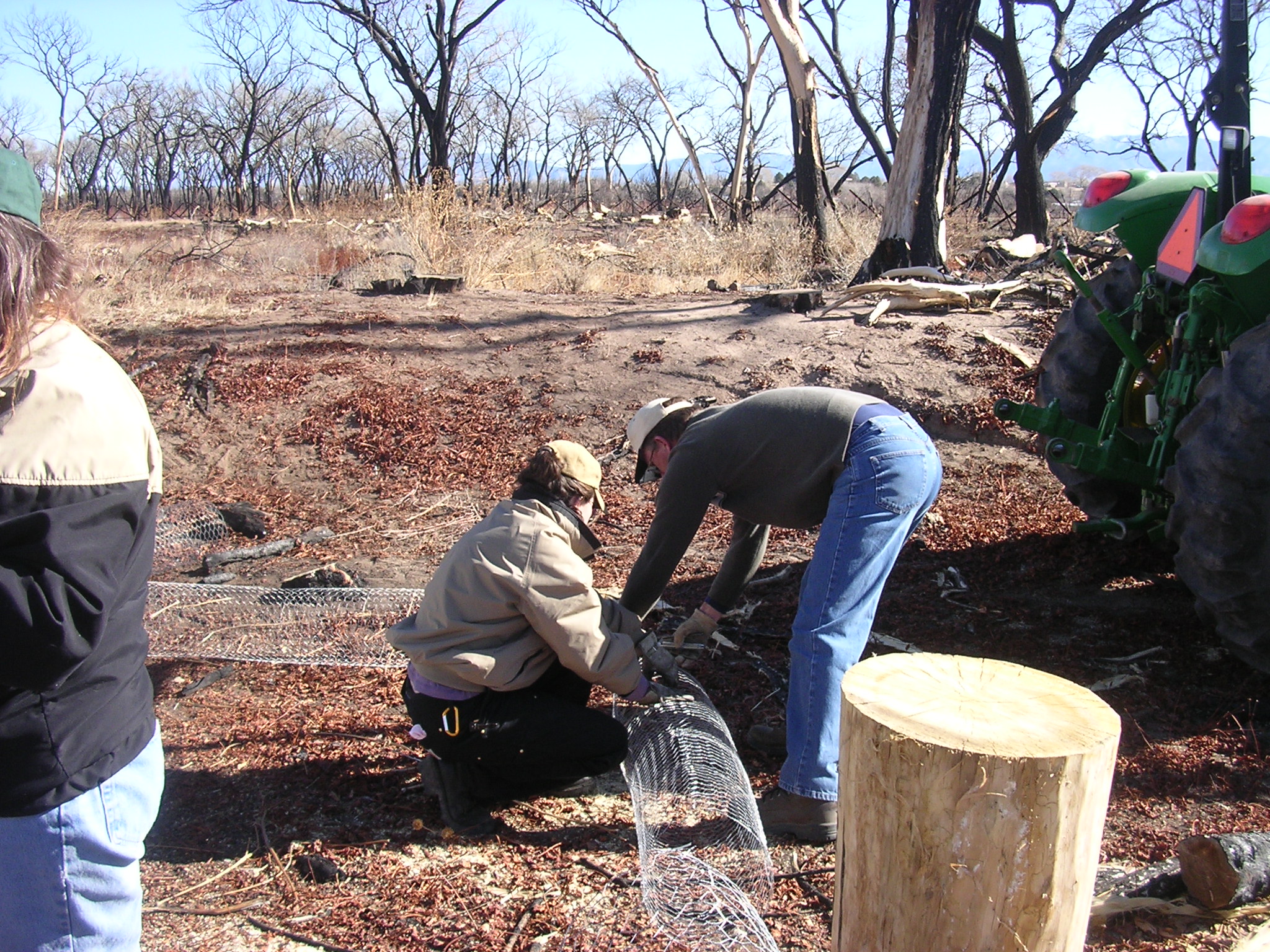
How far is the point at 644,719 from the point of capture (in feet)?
11.6

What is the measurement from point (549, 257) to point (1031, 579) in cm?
851

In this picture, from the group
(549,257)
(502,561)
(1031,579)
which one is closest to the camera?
(502,561)

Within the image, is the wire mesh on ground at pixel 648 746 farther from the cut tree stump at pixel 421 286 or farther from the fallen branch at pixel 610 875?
the cut tree stump at pixel 421 286

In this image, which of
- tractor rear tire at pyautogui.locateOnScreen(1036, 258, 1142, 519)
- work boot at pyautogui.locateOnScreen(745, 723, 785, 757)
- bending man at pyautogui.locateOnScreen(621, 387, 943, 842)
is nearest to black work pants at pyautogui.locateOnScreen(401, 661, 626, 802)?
bending man at pyautogui.locateOnScreen(621, 387, 943, 842)

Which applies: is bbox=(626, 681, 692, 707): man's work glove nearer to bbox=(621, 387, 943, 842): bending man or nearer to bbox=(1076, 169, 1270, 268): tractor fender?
bbox=(621, 387, 943, 842): bending man

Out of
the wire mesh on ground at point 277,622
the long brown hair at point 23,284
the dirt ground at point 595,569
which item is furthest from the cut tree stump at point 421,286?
the long brown hair at point 23,284

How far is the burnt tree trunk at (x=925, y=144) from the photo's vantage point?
8.77m

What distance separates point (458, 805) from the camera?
9.93 feet

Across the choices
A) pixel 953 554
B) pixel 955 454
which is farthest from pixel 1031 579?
pixel 955 454

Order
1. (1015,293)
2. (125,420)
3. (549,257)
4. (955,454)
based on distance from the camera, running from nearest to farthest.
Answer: (125,420) → (955,454) → (1015,293) → (549,257)

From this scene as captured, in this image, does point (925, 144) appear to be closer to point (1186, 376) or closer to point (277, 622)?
point (1186, 376)

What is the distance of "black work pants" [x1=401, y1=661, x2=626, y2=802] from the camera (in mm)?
2988

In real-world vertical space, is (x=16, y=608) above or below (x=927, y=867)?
above

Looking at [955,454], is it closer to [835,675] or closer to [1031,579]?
[1031,579]
